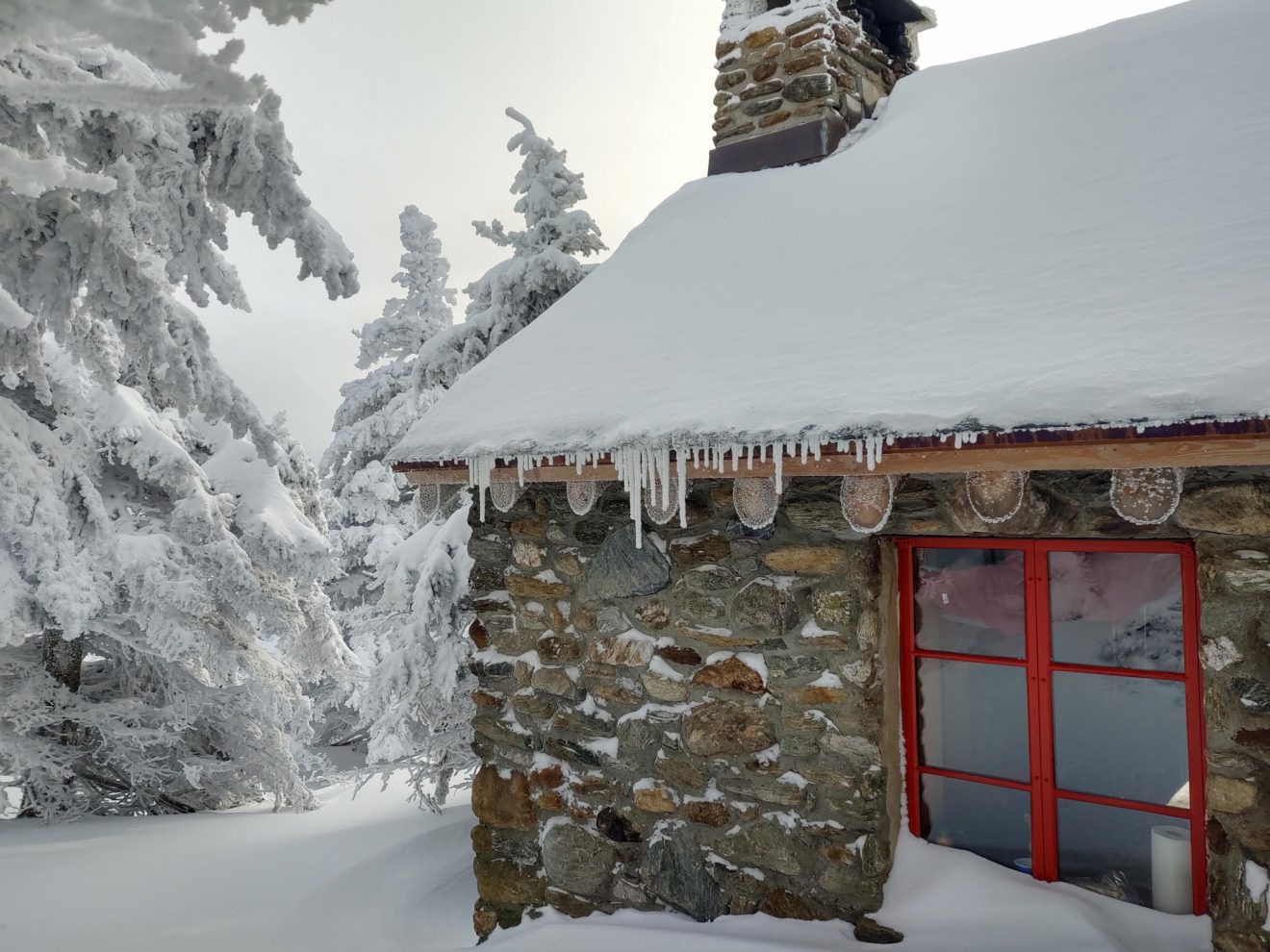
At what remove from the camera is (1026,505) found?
2652mm

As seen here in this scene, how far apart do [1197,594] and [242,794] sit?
780 cm

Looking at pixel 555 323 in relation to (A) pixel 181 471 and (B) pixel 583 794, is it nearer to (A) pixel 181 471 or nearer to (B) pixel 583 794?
(B) pixel 583 794

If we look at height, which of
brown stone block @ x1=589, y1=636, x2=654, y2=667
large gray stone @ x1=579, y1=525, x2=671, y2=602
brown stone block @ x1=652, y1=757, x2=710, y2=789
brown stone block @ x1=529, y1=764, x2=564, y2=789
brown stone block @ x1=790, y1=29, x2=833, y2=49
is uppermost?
brown stone block @ x1=790, y1=29, x2=833, y2=49

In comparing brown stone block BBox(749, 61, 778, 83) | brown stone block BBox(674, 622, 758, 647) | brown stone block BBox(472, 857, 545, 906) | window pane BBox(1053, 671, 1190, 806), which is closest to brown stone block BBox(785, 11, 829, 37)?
brown stone block BBox(749, 61, 778, 83)

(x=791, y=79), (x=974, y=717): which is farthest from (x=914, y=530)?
(x=791, y=79)

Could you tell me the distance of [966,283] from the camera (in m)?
2.93

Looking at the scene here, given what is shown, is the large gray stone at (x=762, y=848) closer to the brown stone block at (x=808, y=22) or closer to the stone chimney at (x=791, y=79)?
the stone chimney at (x=791, y=79)

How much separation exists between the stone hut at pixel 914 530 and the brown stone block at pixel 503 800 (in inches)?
0.8

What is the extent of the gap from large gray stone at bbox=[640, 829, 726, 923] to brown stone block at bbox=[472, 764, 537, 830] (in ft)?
2.25

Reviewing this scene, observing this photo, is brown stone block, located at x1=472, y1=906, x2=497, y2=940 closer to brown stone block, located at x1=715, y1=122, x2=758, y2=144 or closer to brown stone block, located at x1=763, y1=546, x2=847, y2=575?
brown stone block, located at x1=763, y1=546, x2=847, y2=575

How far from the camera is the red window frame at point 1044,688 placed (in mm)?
2635

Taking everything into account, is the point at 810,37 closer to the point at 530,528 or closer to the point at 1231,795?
the point at 530,528

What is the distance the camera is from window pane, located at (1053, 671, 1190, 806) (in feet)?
8.86

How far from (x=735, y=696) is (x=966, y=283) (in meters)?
1.75
